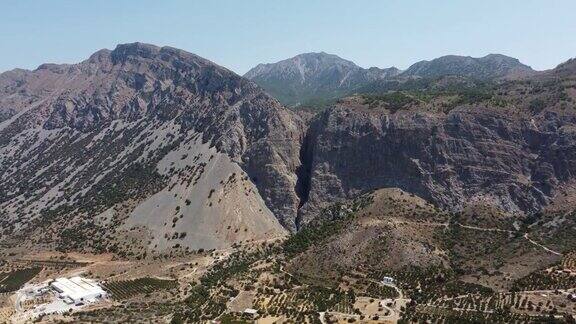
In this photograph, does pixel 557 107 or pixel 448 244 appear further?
pixel 557 107

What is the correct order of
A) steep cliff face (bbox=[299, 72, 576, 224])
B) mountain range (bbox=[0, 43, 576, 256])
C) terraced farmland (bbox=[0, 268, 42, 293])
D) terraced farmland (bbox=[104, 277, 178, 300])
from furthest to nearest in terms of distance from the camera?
mountain range (bbox=[0, 43, 576, 256]), steep cliff face (bbox=[299, 72, 576, 224]), terraced farmland (bbox=[0, 268, 42, 293]), terraced farmland (bbox=[104, 277, 178, 300])

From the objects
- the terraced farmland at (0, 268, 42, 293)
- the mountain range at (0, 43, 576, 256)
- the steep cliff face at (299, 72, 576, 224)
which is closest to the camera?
the terraced farmland at (0, 268, 42, 293)

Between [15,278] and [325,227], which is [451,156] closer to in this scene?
[325,227]

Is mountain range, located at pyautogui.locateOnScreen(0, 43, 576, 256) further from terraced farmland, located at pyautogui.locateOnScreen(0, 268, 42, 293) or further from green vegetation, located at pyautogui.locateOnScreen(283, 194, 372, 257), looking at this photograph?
terraced farmland, located at pyautogui.locateOnScreen(0, 268, 42, 293)

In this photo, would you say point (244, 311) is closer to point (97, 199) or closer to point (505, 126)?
point (505, 126)

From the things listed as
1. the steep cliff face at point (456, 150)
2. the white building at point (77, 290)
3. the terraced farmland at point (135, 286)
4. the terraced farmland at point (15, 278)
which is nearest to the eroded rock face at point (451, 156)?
the steep cliff face at point (456, 150)

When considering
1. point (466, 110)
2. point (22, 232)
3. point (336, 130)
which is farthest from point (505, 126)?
point (22, 232)


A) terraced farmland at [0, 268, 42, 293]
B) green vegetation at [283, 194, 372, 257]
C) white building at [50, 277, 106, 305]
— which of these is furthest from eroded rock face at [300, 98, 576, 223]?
terraced farmland at [0, 268, 42, 293]
